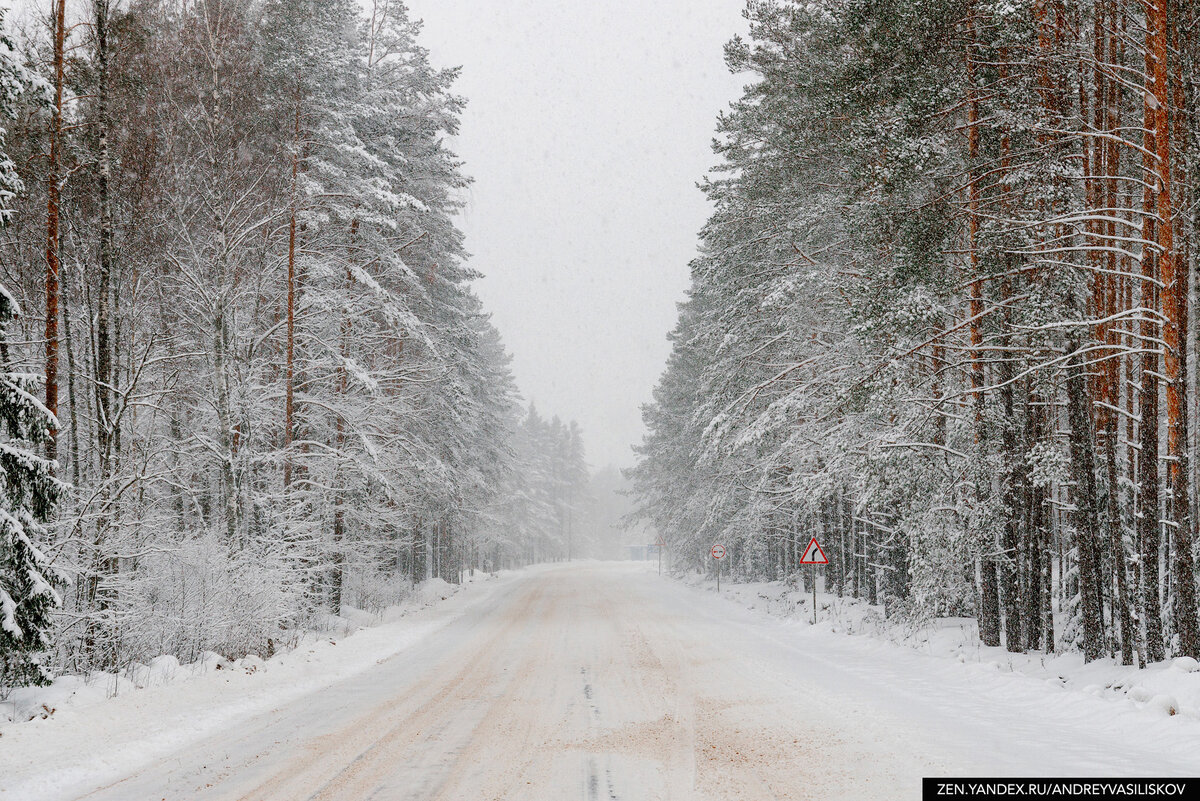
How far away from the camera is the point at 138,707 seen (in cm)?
840

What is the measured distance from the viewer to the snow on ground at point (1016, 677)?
704 centimetres

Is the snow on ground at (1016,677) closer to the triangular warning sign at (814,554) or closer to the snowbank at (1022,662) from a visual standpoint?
the snowbank at (1022,662)

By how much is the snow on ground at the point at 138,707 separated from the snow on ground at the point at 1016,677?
823 centimetres

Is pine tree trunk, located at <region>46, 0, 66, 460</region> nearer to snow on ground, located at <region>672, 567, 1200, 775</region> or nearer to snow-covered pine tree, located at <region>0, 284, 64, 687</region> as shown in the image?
snow-covered pine tree, located at <region>0, 284, 64, 687</region>

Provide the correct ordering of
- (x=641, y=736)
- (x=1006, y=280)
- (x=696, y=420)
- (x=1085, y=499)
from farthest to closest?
(x=696, y=420) → (x=1006, y=280) → (x=1085, y=499) → (x=641, y=736)

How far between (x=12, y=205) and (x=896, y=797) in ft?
46.8

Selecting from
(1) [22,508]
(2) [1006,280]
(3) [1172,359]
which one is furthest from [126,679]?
(2) [1006,280]

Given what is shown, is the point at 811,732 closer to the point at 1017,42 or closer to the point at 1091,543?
the point at 1091,543

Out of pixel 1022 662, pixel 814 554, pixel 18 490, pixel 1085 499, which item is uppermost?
pixel 18 490

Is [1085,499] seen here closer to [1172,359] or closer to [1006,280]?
[1172,359]

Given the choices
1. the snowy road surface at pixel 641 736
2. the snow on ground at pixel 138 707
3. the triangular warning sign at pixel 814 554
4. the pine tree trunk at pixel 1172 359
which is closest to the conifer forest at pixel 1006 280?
the pine tree trunk at pixel 1172 359

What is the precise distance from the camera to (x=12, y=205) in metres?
11.0

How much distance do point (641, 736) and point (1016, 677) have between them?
231 inches

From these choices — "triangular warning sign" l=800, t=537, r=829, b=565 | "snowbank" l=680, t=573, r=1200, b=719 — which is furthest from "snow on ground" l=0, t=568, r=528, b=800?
"snowbank" l=680, t=573, r=1200, b=719
